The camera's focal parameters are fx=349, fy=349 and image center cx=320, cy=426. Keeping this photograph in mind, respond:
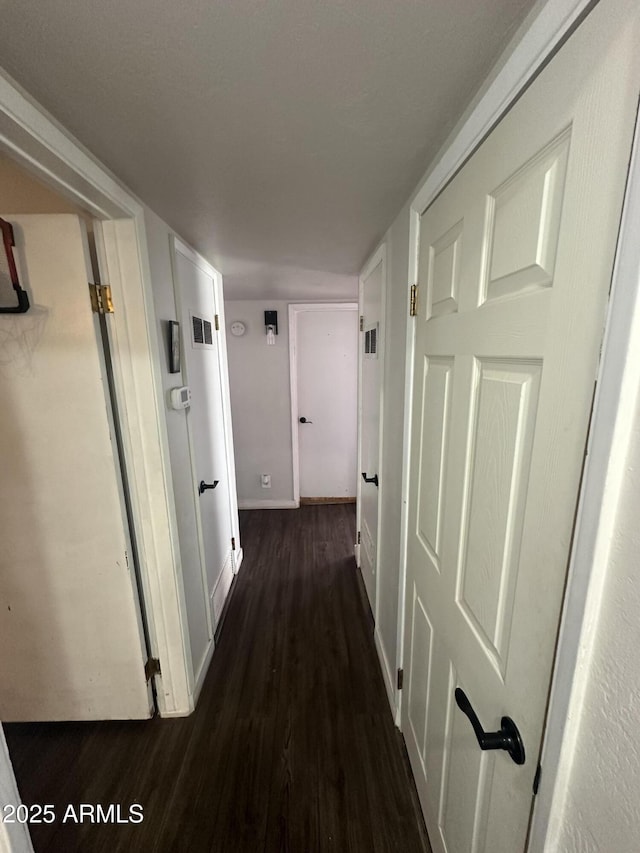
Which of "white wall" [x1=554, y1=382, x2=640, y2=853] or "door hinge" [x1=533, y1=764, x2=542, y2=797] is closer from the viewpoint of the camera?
"white wall" [x1=554, y1=382, x2=640, y2=853]

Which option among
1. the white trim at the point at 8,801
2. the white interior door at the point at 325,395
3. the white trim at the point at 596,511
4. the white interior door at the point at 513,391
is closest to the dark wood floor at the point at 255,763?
the white interior door at the point at 513,391

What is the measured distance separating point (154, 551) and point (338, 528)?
215cm

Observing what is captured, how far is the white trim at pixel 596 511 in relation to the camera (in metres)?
0.39

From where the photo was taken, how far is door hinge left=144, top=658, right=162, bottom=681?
1.49 metres

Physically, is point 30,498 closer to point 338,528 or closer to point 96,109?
point 96,109

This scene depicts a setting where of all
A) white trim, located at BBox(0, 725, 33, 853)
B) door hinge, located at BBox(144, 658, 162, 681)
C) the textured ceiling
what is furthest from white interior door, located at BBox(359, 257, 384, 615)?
white trim, located at BBox(0, 725, 33, 853)

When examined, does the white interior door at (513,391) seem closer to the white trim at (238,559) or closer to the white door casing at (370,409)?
the white door casing at (370,409)

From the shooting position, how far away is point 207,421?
2051mm

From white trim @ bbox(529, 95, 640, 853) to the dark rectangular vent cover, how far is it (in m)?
1.78

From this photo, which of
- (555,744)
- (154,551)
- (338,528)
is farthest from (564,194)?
(338,528)

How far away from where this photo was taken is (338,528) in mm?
3338

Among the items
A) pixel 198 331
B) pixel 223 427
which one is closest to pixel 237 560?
pixel 223 427

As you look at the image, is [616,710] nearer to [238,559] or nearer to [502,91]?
[502,91]

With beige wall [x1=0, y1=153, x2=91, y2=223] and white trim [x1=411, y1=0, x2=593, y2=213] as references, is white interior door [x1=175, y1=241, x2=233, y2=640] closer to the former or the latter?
beige wall [x1=0, y1=153, x2=91, y2=223]
